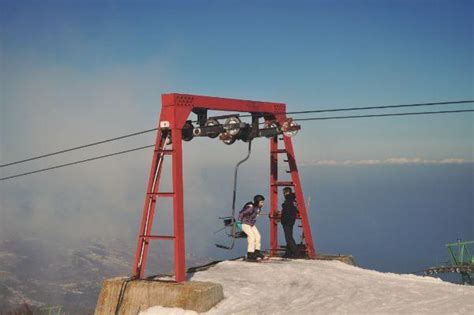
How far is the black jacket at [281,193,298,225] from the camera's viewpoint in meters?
20.3

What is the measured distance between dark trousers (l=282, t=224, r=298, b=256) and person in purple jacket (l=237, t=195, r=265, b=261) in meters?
1.53

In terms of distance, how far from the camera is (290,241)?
20.3m

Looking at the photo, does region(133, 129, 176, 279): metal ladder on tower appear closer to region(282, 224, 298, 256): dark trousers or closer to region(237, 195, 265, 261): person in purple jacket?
region(237, 195, 265, 261): person in purple jacket

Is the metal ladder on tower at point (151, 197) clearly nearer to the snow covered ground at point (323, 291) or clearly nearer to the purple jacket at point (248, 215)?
the snow covered ground at point (323, 291)

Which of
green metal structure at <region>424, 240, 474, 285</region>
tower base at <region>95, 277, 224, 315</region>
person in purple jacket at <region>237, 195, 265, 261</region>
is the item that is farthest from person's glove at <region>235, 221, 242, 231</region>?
green metal structure at <region>424, 240, 474, 285</region>

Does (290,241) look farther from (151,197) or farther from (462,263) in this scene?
(462,263)

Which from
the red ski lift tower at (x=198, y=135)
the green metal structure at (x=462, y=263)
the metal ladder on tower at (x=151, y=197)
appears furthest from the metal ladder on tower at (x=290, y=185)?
the green metal structure at (x=462, y=263)

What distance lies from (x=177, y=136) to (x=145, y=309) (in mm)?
4389

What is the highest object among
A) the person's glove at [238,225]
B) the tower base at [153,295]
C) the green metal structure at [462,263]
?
the person's glove at [238,225]

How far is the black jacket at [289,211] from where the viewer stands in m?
20.3

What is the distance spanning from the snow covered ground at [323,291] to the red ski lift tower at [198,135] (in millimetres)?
1803

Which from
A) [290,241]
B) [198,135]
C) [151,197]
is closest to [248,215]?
[290,241]

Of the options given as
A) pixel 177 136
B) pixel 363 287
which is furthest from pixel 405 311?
pixel 177 136

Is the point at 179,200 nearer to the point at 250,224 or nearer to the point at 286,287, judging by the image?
the point at 286,287
